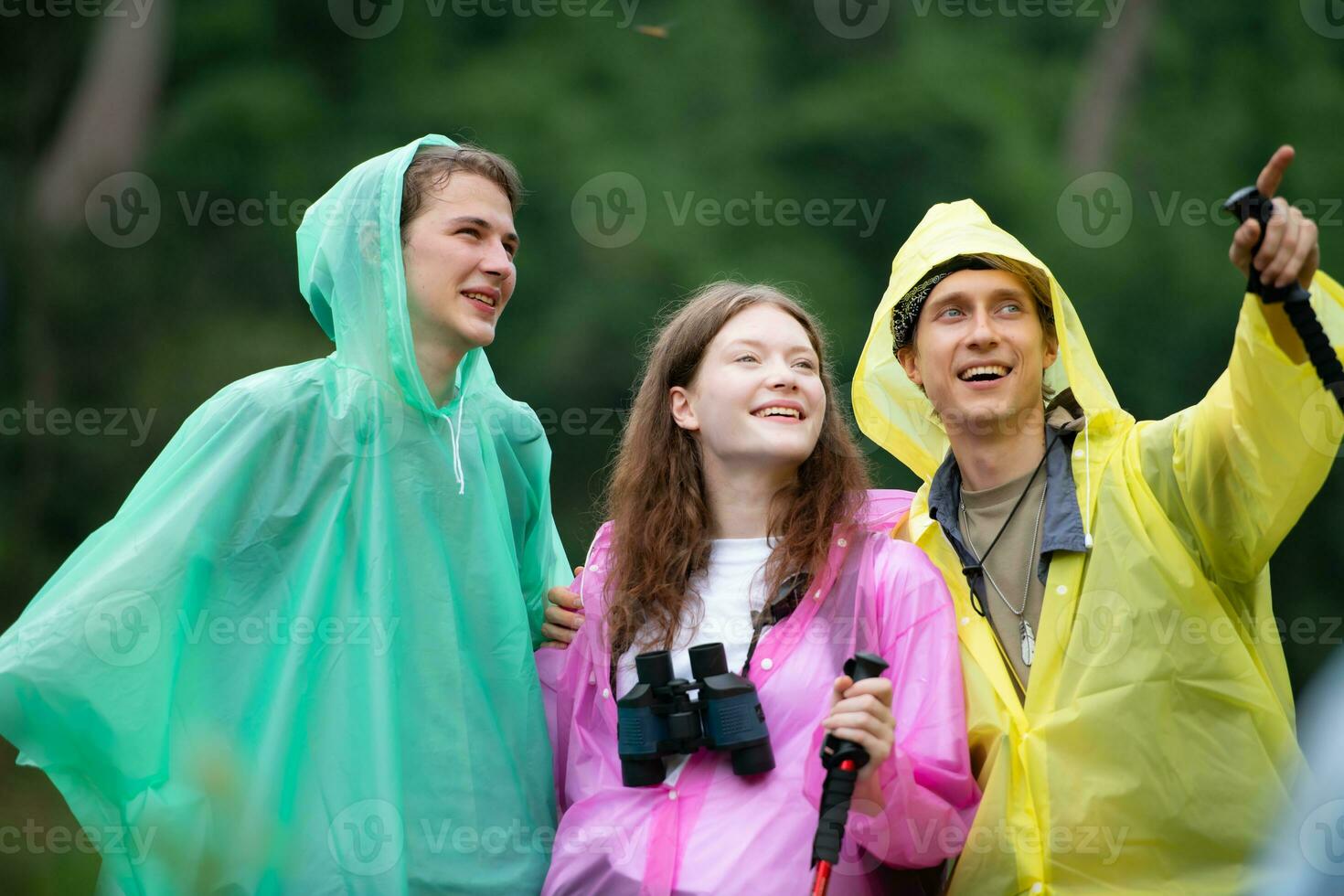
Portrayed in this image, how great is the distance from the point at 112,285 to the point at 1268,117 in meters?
7.93

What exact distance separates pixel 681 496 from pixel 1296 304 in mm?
1309

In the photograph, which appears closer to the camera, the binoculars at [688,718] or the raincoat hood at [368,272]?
the binoculars at [688,718]

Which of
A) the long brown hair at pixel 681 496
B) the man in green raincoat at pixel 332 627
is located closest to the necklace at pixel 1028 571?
the long brown hair at pixel 681 496

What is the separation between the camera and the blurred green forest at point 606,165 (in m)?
9.52

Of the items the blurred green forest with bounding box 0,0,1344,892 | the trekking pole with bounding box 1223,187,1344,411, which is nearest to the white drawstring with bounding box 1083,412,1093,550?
the trekking pole with bounding box 1223,187,1344,411

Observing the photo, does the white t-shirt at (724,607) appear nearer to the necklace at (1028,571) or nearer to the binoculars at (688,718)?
the binoculars at (688,718)

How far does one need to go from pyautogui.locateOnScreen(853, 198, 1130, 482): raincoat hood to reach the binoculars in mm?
907

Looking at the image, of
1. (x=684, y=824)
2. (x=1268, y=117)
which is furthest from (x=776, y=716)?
(x=1268, y=117)

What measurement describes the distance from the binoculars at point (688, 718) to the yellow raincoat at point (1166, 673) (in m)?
0.45

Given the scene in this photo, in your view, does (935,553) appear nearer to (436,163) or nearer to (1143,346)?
(436,163)

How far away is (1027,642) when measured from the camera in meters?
3.02

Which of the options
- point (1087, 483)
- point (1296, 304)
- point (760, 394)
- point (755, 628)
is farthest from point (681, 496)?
point (1296, 304)

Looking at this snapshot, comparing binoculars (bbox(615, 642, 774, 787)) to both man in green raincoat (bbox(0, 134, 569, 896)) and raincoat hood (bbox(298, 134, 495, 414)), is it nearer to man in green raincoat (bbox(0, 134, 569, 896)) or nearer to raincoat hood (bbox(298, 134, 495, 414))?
man in green raincoat (bbox(0, 134, 569, 896))

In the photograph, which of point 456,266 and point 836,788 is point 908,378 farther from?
point 836,788
